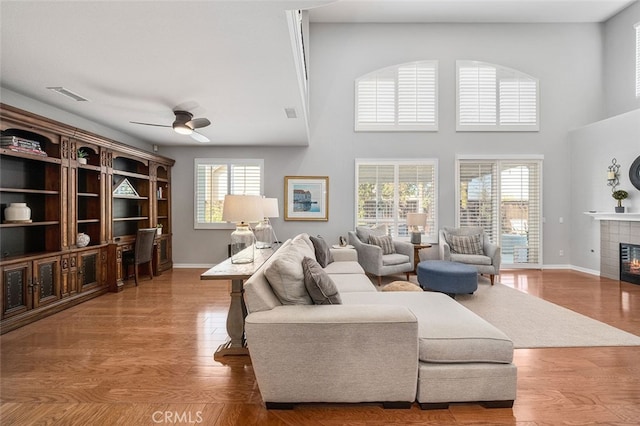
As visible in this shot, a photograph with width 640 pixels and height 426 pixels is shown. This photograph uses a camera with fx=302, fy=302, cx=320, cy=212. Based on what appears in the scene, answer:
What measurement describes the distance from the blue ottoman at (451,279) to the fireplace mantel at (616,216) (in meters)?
3.21

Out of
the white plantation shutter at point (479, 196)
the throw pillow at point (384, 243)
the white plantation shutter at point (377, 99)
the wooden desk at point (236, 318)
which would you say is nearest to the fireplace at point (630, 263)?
the white plantation shutter at point (479, 196)

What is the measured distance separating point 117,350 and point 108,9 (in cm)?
272

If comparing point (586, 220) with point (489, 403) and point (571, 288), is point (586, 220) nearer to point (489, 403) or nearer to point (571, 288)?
point (571, 288)

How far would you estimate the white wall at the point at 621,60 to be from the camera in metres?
5.87

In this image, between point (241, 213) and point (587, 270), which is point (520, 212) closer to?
point (587, 270)

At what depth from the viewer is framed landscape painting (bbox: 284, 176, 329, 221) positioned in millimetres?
6418

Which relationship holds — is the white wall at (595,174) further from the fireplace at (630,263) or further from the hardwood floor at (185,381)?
the hardwood floor at (185,381)

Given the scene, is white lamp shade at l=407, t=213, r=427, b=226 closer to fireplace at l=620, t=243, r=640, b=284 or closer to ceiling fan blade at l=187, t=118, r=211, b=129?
fireplace at l=620, t=243, r=640, b=284

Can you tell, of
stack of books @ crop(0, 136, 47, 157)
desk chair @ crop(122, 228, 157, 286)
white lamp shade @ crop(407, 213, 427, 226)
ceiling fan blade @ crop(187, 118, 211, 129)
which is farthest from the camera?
white lamp shade @ crop(407, 213, 427, 226)

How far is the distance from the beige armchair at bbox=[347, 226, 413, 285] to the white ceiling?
87.5 inches

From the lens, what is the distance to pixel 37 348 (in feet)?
9.04

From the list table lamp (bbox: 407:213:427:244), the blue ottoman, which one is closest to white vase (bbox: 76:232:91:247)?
the blue ottoman

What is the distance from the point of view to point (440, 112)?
6438 mm

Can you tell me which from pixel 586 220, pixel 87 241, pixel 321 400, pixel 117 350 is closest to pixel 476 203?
pixel 586 220
